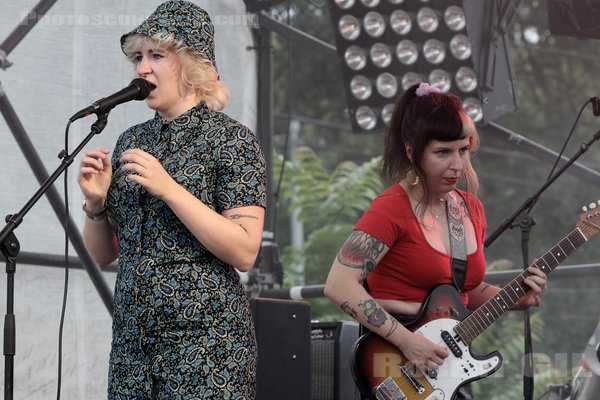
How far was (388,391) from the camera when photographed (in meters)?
2.90

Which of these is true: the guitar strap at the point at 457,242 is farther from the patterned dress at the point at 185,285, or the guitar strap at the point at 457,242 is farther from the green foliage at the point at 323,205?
the green foliage at the point at 323,205

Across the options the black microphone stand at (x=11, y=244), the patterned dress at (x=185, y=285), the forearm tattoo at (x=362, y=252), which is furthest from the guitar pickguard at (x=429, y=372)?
the black microphone stand at (x=11, y=244)

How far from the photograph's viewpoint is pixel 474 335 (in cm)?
295

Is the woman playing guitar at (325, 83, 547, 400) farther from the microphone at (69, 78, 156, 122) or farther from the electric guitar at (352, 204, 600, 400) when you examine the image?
the microphone at (69, 78, 156, 122)

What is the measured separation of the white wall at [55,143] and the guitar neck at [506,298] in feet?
4.87

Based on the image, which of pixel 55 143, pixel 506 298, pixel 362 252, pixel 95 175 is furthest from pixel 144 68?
pixel 55 143

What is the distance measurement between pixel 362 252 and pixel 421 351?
1.10 ft

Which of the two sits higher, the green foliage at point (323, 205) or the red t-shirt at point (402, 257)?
the red t-shirt at point (402, 257)

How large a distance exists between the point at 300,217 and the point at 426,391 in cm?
507

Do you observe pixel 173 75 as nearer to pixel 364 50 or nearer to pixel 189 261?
pixel 189 261

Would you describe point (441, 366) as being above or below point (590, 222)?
below

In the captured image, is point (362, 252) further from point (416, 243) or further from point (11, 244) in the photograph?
point (11, 244)

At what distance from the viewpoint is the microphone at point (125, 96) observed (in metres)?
2.25

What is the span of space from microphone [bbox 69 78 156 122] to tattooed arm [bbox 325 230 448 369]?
34.4 inches
